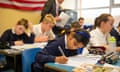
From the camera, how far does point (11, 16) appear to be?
4.91 meters

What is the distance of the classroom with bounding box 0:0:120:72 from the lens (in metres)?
1.80

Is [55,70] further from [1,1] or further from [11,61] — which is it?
[1,1]

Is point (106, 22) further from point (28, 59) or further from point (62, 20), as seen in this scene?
point (62, 20)

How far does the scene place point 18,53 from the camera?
2.52m

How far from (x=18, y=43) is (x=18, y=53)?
0.74m

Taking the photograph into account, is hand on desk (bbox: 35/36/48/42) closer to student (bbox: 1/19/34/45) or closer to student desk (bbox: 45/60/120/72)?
student (bbox: 1/19/34/45)

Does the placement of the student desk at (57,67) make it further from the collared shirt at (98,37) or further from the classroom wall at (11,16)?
the classroom wall at (11,16)

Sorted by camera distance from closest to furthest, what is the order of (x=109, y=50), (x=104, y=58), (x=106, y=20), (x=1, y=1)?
(x=104, y=58)
(x=109, y=50)
(x=106, y=20)
(x=1, y=1)

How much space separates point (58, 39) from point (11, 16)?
3052mm

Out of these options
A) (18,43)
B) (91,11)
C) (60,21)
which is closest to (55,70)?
(18,43)

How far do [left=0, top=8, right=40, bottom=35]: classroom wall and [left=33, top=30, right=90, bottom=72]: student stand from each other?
2.91 metres

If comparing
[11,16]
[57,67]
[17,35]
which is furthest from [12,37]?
[57,67]

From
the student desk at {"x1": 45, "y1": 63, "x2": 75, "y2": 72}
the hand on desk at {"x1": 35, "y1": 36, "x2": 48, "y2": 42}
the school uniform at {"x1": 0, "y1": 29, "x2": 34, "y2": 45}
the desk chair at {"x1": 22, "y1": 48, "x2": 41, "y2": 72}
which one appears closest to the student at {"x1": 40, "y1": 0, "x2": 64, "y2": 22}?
the hand on desk at {"x1": 35, "y1": 36, "x2": 48, "y2": 42}

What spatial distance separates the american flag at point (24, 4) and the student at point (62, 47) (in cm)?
296
